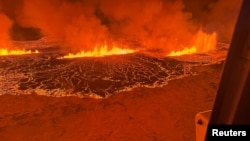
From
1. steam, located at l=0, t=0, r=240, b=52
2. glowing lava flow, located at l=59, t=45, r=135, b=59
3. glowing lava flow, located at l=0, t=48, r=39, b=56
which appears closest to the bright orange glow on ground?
steam, located at l=0, t=0, r=240, b=52

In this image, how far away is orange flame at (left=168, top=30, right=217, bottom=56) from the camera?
9.37 meters

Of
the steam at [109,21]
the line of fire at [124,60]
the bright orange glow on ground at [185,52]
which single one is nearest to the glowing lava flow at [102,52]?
the line of fire at [124,60]

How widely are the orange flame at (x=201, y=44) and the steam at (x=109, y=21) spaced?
0.91 ft

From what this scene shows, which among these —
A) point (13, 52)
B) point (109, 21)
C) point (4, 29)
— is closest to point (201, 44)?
point (109, 21)

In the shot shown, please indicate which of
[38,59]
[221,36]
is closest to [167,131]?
[38,59]

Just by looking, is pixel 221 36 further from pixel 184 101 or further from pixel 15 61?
pixel 15 61

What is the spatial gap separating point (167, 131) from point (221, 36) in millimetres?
8937

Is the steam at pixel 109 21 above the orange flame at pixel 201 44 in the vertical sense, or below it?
above

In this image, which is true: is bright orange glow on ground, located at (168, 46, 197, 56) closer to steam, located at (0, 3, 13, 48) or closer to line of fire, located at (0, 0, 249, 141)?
line of fire, located at (0, 0, 249, 141)

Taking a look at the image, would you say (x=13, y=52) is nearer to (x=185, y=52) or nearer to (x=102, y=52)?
(x=102, y=52)

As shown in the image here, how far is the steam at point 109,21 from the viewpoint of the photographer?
9406 millimetres

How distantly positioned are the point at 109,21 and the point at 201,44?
3.63m

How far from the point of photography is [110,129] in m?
4.13

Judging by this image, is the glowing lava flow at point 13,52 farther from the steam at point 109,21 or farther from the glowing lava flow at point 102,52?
the glowing lava flow at point 102,52
